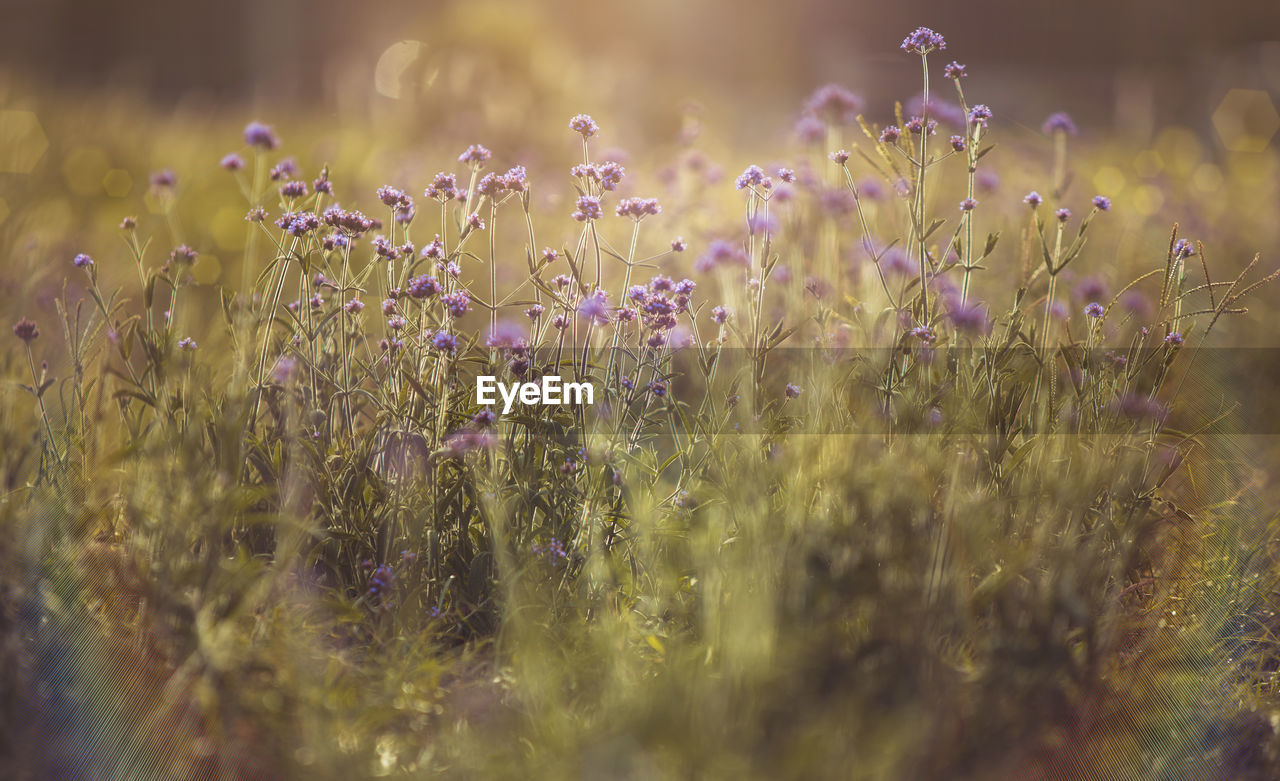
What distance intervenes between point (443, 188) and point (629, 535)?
0.75 m

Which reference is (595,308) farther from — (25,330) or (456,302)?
(25,330)

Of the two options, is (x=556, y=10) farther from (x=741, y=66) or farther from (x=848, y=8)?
(x=848, y=8)

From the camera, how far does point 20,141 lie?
11.9ft

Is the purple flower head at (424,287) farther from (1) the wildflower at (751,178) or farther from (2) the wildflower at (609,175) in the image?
(1) the wildflower at (751,178)

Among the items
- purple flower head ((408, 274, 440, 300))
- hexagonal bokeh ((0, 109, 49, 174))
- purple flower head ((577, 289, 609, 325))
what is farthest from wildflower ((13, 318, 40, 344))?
hexagonal bokeh ((0, 109, 49, 174))

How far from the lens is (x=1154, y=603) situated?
1.66m

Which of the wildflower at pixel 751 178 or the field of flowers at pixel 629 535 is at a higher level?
the wildflower at pixel 751 178

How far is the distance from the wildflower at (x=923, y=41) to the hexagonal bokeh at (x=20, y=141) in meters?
2.40

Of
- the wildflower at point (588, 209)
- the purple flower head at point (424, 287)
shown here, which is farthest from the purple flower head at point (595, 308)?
the purple flower head at point (424, 287)

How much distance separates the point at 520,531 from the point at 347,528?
308 millimetres

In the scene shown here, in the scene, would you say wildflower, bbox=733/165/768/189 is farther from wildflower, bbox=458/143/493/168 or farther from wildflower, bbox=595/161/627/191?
wildflower, bbox=458/143/493/168

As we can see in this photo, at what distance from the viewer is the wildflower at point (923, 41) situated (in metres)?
1.70

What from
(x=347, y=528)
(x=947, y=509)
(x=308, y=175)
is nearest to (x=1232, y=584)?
(x=947, y=509)

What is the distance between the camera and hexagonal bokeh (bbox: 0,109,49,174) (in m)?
2.94
